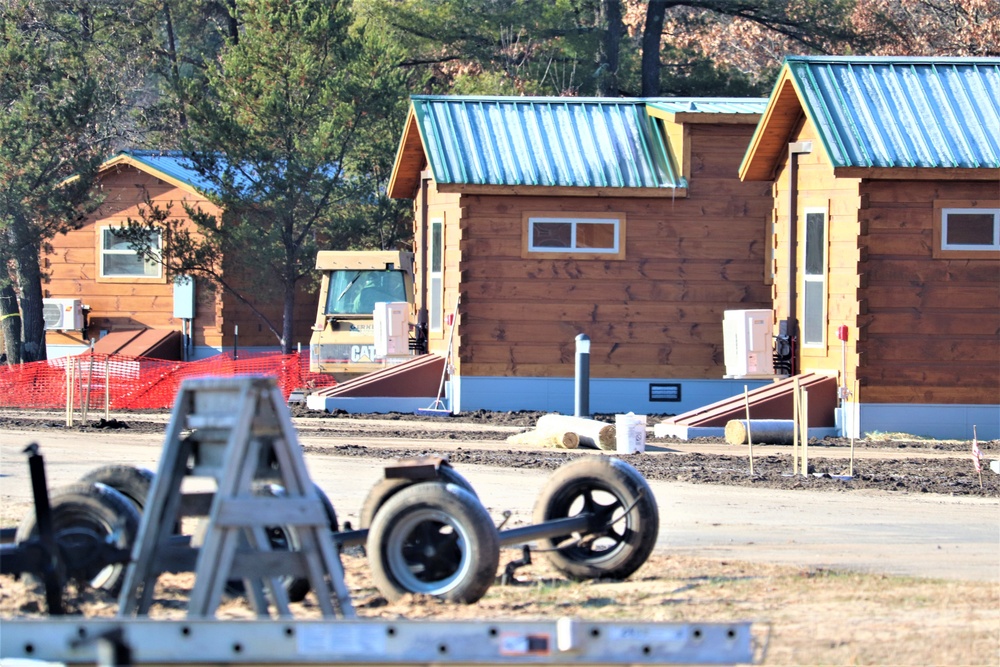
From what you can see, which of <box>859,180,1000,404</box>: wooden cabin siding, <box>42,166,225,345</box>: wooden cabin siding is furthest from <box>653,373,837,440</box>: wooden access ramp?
<box>42,166,225,345</box>: wooden cabin siding

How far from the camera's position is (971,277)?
1731cm

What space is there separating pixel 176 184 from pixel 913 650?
27516 millimetres

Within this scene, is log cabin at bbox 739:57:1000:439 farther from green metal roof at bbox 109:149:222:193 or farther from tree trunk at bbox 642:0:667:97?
tree trunk at bbox 642:0:667:97

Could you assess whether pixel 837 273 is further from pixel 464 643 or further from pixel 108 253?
pixel 108 253

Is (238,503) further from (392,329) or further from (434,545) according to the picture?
(392,329)

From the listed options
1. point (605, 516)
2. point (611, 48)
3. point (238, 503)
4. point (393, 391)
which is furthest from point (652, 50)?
point (238, 503)

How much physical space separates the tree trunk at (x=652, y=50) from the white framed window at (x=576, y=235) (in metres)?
14.6

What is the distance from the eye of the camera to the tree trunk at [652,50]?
35.0 meters

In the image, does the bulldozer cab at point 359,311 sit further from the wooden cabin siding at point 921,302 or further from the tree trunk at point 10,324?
the tree trunk at point 10,324

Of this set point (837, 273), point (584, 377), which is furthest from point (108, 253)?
point (837, 273)

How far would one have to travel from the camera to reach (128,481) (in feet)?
24.8

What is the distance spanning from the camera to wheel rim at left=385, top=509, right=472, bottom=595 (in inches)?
285

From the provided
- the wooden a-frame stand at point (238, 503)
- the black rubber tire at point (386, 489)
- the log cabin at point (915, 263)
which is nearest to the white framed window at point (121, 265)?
the log cabin at point (915, 263)

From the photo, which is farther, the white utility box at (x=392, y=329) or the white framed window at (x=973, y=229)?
the white utility box at (x=392, y=329)
